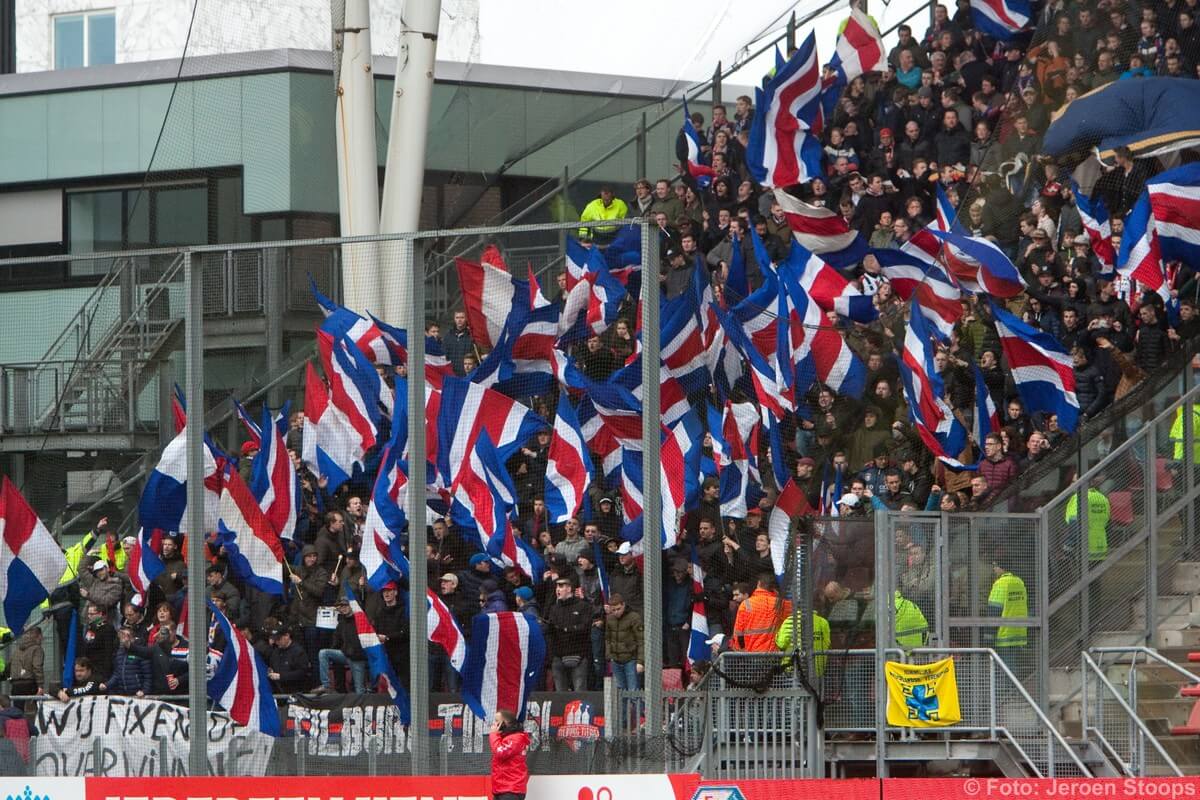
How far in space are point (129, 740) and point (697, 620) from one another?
5160 mm

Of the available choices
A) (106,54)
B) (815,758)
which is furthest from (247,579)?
(106,54)

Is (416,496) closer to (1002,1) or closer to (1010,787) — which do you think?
(1010,787)

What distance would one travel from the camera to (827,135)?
A: 24.2 m

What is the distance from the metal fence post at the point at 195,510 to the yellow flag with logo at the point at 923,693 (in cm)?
599

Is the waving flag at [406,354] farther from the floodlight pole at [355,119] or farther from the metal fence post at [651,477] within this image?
the floodlight pole at [355,119]

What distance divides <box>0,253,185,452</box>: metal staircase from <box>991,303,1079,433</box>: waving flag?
776 cm

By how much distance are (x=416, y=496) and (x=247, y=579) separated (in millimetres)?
1841

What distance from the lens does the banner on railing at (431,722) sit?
16906 millimetres

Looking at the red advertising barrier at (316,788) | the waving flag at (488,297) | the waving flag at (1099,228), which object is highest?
Result: the waving flag at (1099,228)

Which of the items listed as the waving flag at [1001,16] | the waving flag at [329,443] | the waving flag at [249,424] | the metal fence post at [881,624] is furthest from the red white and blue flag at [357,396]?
the waving flag at [1001,16]

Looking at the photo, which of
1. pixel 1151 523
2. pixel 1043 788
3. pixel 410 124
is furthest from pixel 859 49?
pixel 1043 788

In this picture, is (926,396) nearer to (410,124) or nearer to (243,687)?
(243,687)

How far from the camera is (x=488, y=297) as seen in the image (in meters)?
17.7

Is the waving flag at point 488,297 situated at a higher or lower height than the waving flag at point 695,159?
lower
